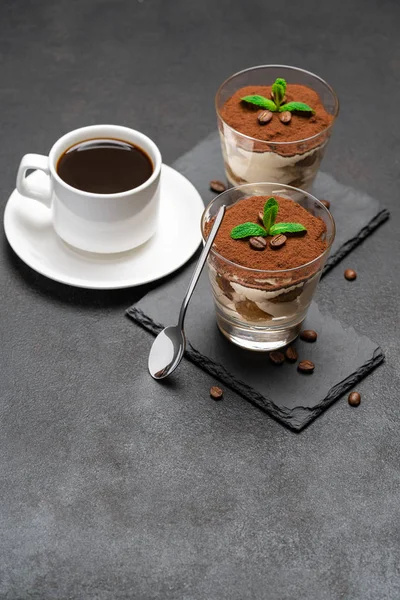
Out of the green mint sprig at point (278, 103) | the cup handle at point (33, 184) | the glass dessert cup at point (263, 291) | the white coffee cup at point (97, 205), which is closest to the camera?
the glass dessert cup at point (263, 291)

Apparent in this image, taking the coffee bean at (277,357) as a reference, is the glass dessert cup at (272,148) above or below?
above

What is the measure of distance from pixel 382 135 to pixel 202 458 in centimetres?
130

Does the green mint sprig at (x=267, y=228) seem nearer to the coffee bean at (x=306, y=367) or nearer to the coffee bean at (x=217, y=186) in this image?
the coffee bean at (x=306, y=367)

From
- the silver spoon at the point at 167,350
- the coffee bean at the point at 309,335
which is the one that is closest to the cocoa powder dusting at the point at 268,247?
the silver spoon at the point at 167,350

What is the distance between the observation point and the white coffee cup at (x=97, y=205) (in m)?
2.20

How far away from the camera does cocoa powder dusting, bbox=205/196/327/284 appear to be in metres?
1.98

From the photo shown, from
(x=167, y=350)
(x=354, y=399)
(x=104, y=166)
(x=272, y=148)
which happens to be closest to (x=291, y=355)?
(x=354, y=399)

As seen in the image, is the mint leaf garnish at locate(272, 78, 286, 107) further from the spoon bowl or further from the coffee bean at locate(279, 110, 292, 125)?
the spoon bowl

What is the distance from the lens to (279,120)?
7.86 feet

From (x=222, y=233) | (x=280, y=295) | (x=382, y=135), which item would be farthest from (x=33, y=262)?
(x=382, y=135)

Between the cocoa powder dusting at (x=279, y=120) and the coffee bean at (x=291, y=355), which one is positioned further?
the cocoa powder dusting at (x=279, y=120)

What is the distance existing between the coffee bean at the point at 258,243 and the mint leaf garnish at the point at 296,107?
1.80ft

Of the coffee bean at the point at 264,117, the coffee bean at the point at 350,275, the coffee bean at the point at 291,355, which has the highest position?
the coffee bean at the point at 264,117

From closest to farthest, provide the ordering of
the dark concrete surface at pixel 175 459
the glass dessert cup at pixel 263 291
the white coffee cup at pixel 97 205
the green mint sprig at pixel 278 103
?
1. the dark concrete surface at pixel 175 459
2. the glass dessert cup at pixel 263 291
3. the white coffee cup at pixel 97 205
4. the green mint sprig at pixel 278 103
